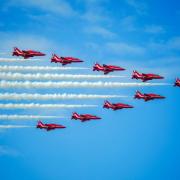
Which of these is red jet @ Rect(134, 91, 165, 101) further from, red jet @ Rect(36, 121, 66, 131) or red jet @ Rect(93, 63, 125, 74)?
red jet @ Rect(36, 121, 66, 131)

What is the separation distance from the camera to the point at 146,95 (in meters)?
172

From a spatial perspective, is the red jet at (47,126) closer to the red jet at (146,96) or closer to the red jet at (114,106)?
the red jet at (114,106)

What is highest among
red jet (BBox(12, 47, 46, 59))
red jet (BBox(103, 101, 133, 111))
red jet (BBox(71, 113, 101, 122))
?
red jet (BBox(12, 47, 46, 59))

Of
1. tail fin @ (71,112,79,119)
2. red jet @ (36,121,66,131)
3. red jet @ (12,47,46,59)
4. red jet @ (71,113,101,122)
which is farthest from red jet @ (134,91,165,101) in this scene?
red jet @ (12,47,46,59)

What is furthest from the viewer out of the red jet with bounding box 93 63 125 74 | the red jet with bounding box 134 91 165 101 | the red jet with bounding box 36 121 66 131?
the red jet with bounding box 36 121 66 131

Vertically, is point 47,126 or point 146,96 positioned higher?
point 146,96

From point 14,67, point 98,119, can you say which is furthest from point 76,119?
point 14,67

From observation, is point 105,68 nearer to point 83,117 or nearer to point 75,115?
point 83,117

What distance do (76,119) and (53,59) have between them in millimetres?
22714

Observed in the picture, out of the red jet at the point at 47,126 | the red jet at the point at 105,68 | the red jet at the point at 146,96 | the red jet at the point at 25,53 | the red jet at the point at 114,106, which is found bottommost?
the red jet at the point at 47,126

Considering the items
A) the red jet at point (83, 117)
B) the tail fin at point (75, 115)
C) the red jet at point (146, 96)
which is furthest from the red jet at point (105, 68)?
the tail fin at point (75, 115)

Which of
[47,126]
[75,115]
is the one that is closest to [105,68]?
[75,115]

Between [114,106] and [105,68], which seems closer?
[105,68]

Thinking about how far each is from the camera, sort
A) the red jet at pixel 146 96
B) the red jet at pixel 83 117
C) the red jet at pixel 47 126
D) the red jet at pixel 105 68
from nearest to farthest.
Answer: the red jet at pixel 105 68
the red jet at pixel 146 96
the red jet at pixel 83 117
the red jet at pixel 47 126
